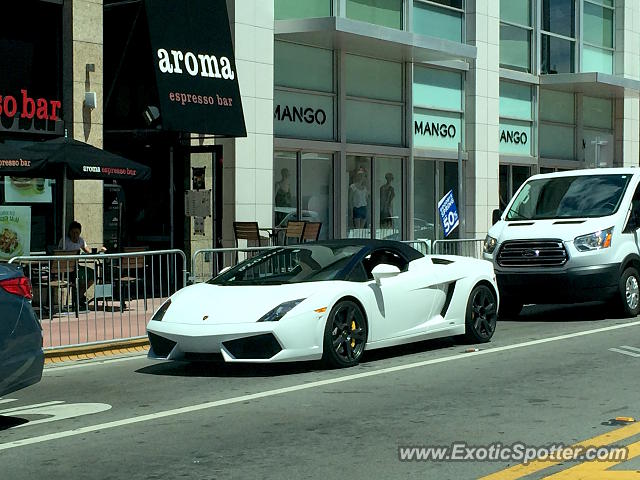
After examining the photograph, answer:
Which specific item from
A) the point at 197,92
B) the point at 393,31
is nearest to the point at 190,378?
the point at 197,92

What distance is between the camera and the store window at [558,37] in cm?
3053

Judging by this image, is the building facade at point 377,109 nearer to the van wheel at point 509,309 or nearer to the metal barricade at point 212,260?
the van wheel at point 509,309

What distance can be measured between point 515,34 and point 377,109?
22.5ft

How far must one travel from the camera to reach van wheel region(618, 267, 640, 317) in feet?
51.3

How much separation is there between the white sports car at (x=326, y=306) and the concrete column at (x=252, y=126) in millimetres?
8662

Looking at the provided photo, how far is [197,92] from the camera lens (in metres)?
19.2

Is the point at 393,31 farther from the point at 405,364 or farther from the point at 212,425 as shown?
the point at 212,425

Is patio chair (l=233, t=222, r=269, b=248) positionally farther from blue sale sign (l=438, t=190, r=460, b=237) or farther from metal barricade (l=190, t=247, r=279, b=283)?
metal barricade (l=190, t=247, r=279, b=283)

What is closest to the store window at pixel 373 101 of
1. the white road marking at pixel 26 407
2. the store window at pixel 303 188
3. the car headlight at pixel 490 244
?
the store window at pixel 303 188

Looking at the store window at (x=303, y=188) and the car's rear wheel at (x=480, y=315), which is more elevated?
the store window at (x=303, y=188)

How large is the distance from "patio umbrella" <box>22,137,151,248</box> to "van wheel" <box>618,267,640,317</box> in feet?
23.7

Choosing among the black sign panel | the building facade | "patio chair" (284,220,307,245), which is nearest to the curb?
the building facade

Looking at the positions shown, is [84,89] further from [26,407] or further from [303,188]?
[26,407]

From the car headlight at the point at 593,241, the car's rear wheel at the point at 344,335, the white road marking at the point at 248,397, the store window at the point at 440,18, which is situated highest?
the store window at the point at 440,18
